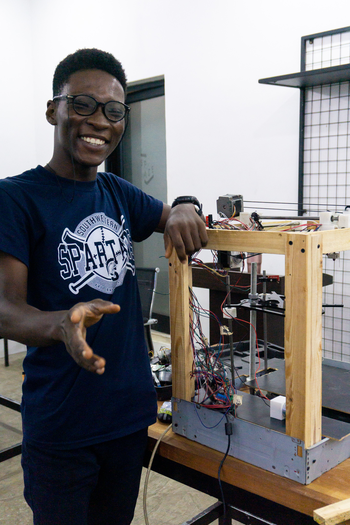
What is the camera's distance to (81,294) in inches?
40.9

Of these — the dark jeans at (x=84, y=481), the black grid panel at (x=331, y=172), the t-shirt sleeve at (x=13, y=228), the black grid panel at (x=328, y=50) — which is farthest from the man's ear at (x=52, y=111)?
the black grid panel at (x=328, y=50)

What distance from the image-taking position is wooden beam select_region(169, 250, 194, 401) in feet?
3.78

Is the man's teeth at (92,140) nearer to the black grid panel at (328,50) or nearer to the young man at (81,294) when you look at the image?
the young man at (81,294)

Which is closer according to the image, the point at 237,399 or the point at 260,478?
the point at 260,478

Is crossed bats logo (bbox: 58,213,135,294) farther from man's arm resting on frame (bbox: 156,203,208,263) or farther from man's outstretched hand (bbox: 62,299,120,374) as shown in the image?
man's outstretched hand (bbox: 62,299,120,374)

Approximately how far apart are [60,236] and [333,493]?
75cm

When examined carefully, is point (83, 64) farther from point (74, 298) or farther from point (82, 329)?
point (82, 329)

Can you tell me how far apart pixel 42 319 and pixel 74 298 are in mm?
195

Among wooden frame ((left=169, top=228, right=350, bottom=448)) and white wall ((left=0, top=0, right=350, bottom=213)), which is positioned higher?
white wall ((left=0, top=0, right=350, bottom=213))

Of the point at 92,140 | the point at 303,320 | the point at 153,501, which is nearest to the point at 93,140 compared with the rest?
the point at 92,140

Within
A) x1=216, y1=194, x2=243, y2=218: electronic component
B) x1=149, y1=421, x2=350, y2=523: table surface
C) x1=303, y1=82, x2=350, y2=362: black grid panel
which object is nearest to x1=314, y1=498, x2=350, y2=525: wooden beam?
x1=149, y1=421, x2=350, y2=523: table surface

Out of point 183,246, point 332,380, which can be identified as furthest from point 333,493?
point 183,246

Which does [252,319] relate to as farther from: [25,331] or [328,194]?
[328,194]

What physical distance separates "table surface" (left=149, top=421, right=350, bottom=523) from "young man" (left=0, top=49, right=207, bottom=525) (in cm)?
9
